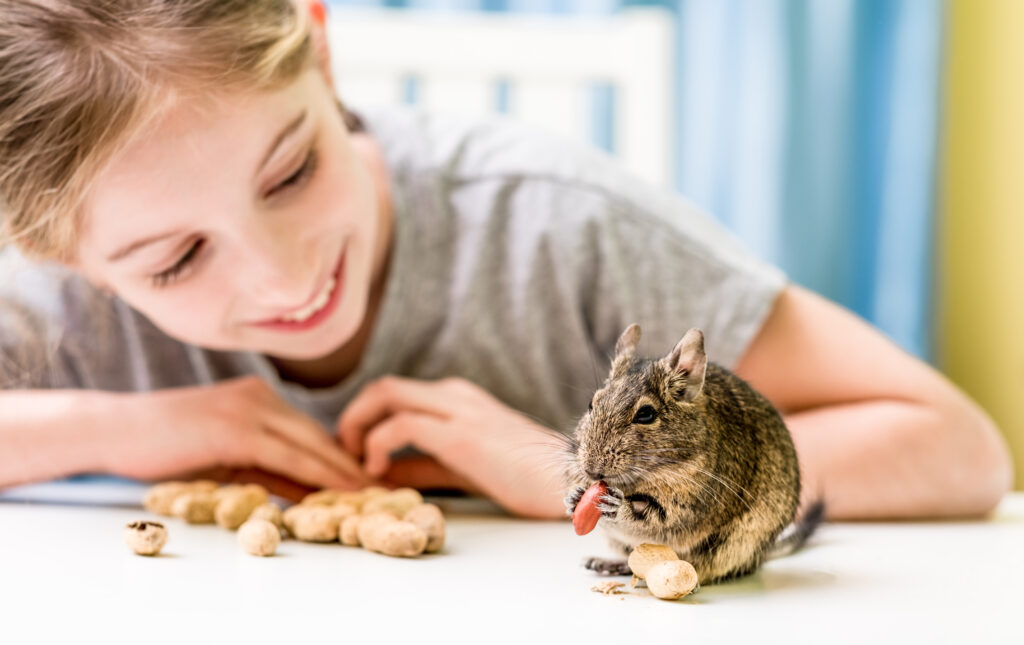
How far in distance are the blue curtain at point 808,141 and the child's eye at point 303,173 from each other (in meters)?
1.55

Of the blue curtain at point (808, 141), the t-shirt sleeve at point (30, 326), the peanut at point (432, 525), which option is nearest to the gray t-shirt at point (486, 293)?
the t-shirt sleeve at point (30, 326)

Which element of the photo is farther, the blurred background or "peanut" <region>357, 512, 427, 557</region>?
the blurred background

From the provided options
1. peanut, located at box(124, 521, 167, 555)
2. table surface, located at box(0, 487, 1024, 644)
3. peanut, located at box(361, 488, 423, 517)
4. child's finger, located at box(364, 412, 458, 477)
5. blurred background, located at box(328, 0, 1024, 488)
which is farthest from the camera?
blurred background, located at box(328, 0, 1024, 488)

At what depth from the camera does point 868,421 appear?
2.94 feet

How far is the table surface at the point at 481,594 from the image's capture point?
0.47m

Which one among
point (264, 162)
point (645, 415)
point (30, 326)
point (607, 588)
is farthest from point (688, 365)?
point (30, 326)

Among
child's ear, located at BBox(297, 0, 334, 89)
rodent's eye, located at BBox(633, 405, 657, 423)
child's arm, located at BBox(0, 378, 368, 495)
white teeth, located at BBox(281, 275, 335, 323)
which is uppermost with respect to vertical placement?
child's ear, located at BBox(297, 0, 334, 89)

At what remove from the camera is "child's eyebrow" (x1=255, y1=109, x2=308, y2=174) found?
2.62 feet

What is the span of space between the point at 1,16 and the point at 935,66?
6.73 ft

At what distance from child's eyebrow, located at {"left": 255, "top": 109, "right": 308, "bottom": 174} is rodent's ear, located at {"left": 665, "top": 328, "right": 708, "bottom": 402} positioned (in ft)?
1.42

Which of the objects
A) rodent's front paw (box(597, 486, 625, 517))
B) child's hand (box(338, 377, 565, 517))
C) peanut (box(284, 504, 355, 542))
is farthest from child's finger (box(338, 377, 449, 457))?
rodent's front paw (box(597, 486, 625, 517))

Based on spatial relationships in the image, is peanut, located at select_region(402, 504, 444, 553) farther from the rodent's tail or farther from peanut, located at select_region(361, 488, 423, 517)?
the rodent's tail

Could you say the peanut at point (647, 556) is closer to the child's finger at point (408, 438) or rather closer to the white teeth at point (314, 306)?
the child's finger at point (408, 438)

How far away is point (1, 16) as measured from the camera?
0.78m
